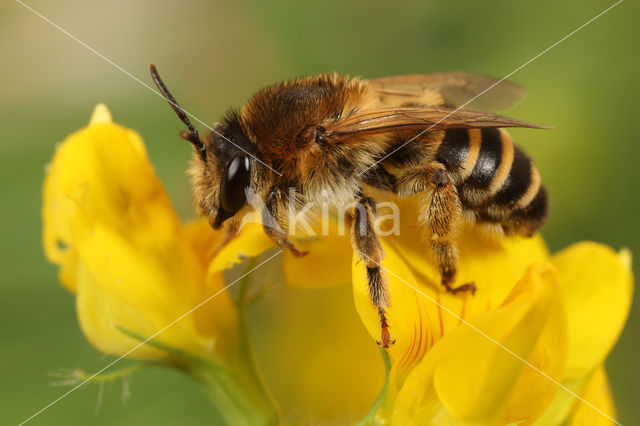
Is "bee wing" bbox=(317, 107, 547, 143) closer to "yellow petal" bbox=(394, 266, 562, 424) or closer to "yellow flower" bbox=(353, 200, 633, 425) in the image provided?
"yellow flower" bbox=(353, 200, 633, 425)

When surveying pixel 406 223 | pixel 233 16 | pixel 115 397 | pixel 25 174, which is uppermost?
pixel 233 16

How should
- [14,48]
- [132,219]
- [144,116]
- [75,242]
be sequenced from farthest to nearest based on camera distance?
[14,48]
[144,116]
[132,219]
[75,242]

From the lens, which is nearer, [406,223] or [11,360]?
[406,223]

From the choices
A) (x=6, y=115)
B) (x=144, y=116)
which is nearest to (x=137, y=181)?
(x=144, y=116)

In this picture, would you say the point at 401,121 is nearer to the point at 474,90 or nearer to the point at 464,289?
the point at 464,289

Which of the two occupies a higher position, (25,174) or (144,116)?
(144,116)

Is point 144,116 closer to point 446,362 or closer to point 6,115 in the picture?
point 6,115

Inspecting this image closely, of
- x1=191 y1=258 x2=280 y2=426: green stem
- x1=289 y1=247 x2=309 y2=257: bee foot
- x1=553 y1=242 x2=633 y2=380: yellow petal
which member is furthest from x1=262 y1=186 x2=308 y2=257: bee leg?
x1=553 y1=242 x2=633 y2=380: yellow petal

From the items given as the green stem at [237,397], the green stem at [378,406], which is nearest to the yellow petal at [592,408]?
the green stem at [378,406]
